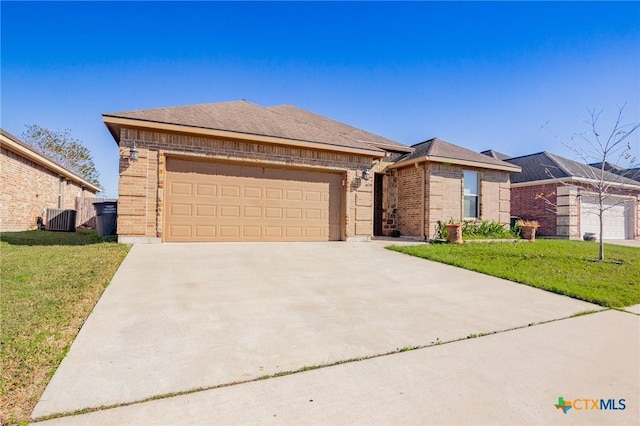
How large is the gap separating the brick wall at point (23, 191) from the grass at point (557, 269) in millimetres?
13716

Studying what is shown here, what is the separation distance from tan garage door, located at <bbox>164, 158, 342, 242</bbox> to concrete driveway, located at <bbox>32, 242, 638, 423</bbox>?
8.04 ft

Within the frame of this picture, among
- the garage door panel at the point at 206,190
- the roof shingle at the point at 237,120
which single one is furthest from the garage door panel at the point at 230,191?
the roof shingle at the point at 237,120

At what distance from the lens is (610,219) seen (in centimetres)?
1672

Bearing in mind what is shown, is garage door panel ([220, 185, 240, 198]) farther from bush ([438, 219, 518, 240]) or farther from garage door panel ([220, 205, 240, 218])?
bush ([438, 219, 518, 240])

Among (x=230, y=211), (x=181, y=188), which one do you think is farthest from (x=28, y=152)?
(x=230, y=211)

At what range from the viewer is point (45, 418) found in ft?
5.55

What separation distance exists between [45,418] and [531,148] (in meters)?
23.9

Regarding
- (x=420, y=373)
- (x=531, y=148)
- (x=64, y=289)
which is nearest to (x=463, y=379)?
(x=420, y=373)

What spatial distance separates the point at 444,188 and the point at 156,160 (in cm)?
981

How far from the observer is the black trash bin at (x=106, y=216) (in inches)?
384

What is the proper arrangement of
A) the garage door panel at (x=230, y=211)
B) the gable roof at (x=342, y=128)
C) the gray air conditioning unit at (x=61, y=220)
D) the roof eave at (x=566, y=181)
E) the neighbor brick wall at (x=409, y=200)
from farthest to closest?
1. the roof eave at (x=566, y=181)
2. the gray air conditioning unit at (x=61, y=220)
3. the gable roof at (x=342, y=128)
4. the neighbor brick wall at (x=409, y=200)
5. the garage door panel at (x=230, y=211)

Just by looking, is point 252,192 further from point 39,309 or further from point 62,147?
point 62,147

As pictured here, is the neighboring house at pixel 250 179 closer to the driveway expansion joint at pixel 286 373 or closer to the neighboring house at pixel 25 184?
the neighboring house at pixel 25 184

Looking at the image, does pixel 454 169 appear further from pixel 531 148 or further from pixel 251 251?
pixel 531 148
